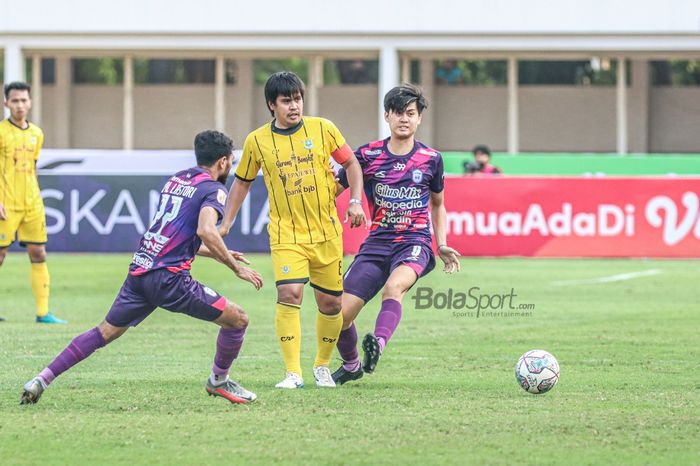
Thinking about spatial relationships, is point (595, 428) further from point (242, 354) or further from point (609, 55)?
point (609, 55)

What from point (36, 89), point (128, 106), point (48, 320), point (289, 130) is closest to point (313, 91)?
point (128, 106)

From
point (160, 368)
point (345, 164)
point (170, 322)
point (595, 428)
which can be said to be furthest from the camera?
point (170, 322)

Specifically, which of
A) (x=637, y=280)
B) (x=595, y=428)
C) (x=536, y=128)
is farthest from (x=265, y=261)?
(x=536, y=128)

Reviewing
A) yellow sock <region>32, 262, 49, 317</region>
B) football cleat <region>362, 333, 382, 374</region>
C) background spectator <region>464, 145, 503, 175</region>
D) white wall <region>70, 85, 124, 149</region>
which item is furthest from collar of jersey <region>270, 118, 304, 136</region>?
white wall <region>70, 85, 124, 149</region>

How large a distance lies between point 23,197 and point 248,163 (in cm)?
545

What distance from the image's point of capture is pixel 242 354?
34.9 ft

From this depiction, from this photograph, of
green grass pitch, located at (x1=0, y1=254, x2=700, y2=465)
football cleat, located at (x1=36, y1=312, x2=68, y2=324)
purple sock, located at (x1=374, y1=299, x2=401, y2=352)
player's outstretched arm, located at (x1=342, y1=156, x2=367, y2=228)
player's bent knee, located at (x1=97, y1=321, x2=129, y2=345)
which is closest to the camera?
green grass pitch, located at (x1=0, y1=254, x2=700, y2=465)

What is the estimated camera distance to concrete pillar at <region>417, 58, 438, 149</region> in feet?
124

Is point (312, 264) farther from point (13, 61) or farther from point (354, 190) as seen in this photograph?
point (13, 61)

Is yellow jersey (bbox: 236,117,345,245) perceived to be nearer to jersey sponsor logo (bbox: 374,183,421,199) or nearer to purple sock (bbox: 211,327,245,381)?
jersey sponsor logo (bbox: 374,183,421,199)

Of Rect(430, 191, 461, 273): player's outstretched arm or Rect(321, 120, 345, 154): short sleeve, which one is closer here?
Rect(321, 120, 345, 154): short sleeve

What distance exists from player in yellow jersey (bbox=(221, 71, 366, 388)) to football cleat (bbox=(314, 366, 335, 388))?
175 millimetres
